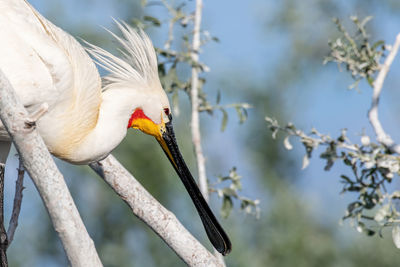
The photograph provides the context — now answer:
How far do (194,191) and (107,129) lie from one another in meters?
0.53

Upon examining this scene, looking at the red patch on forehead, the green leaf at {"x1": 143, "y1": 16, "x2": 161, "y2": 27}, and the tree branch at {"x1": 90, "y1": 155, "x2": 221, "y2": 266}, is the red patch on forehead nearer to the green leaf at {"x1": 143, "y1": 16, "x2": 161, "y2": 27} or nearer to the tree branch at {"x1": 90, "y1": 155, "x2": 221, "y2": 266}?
the tree branch at {"x1": 90, "y1": 155, "x2": 221, "y2": 266}

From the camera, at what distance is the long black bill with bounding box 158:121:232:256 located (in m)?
3.11

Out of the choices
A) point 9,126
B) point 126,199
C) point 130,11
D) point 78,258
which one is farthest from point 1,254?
point 130,11

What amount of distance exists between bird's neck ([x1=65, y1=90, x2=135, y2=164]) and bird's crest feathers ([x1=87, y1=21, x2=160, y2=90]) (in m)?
0.07

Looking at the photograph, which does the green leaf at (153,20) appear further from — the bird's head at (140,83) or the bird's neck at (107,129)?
the bird's neck at (107,129)

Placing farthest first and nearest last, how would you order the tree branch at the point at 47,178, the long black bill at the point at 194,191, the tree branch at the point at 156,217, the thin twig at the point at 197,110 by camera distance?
the thin twig at the point at 197,110 < the long black bill at the point at 194,191 < the tree branch at the point at 156,217 < the tree branch at the point at 47,178

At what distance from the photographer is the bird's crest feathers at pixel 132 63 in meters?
2.92

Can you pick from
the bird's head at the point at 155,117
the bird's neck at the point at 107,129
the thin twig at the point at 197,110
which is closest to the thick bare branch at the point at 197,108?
the thin twig at the point at 197,110

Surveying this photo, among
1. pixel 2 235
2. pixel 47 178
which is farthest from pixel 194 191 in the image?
pixel 47 178

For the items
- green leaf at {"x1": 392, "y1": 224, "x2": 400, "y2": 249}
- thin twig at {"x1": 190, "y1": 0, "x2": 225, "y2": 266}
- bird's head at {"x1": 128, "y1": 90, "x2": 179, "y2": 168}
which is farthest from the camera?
thin twig at {"x1": 190, "y1": 0, "x2": 225, "y2": 266}

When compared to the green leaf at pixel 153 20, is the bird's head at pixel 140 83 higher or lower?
lower

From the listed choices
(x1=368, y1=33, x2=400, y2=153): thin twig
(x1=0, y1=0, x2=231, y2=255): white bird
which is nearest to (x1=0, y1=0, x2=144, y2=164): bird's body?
(x1=0, y1=0, x2=231, y2=255): white bird

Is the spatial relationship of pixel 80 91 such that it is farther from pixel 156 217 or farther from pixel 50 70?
pixel 156 217

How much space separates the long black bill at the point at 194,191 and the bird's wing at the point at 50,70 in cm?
40
